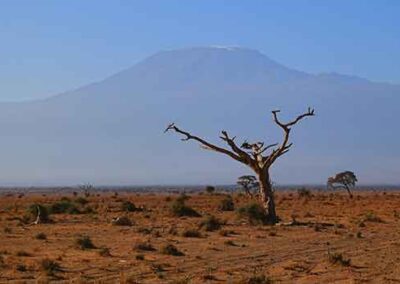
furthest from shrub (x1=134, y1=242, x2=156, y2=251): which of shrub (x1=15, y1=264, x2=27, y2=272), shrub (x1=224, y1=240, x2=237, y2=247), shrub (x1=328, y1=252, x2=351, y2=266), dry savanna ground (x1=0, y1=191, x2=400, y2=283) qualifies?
shrub (x1=328, y1=252, x2=351, y2=266)

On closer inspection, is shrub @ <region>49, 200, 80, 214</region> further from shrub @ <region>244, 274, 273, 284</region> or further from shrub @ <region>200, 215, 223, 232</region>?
shrub @ <region>244, 274, 273, 284</region>

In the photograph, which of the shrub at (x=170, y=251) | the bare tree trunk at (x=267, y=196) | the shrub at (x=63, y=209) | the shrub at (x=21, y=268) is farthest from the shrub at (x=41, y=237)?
the shrub at (x=63, y=209)

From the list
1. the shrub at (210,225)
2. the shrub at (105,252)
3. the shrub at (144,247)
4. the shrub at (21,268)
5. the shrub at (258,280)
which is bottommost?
the shrub at (21,268)

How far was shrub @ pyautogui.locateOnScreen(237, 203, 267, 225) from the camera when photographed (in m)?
38.8

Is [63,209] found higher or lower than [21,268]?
higher

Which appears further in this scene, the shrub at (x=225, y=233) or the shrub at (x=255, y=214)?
the shrub at (x=255, y=214)

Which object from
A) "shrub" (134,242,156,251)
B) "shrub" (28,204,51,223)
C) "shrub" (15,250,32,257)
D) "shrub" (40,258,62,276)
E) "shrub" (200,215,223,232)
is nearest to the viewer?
"shrub" (40,258,62,276)

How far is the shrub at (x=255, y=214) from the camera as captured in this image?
38812 mm

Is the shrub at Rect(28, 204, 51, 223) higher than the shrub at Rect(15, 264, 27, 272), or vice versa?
the shrub at Rect(28, 204, 51, 223)

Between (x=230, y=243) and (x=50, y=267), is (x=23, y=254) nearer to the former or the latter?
(x=50, y=267)

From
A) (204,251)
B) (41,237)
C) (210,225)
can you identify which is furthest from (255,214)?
(204,251)

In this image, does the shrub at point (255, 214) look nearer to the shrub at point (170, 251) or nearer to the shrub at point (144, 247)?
the shrub at point (144, 247)

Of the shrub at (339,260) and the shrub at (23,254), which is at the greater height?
the shrub at (339,260)

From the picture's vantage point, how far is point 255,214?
39406 mm
